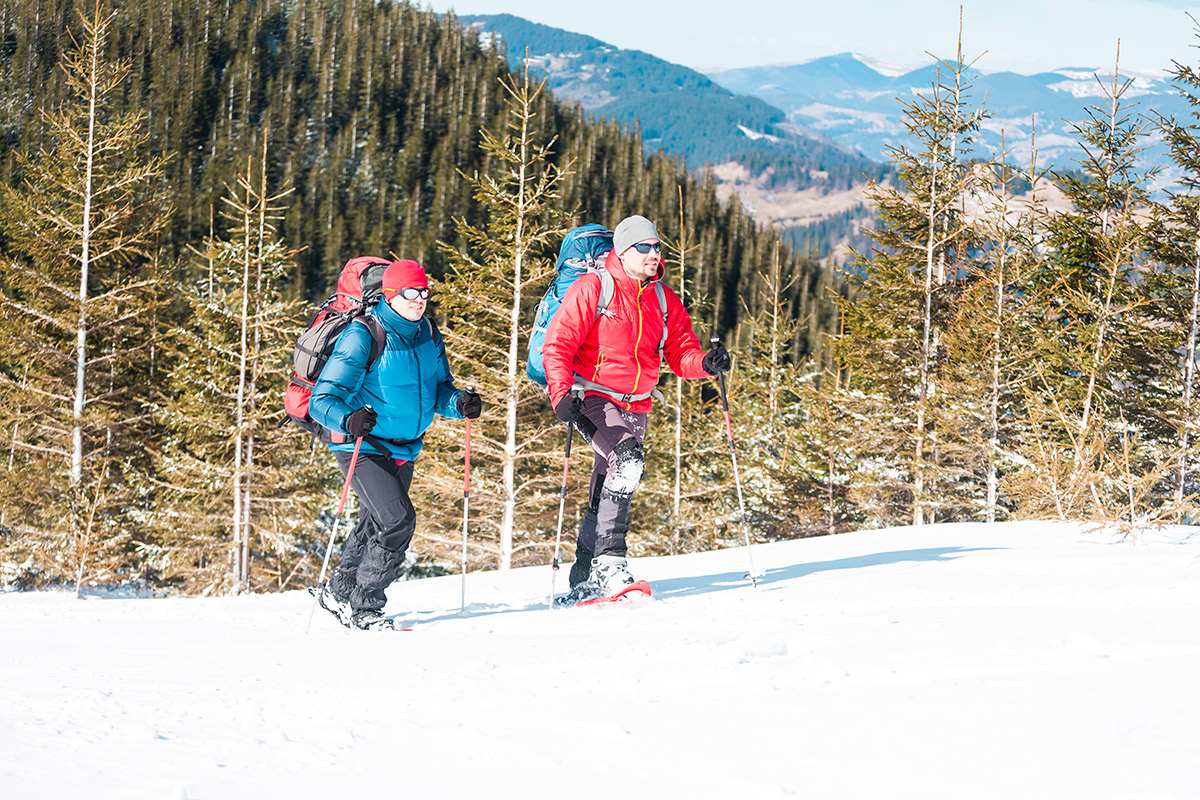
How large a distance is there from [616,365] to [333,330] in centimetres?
149

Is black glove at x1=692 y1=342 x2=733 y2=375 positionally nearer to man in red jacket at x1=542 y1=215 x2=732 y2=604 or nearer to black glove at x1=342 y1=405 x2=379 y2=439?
man in red jacket at x1=542 y1=215 x2=732 y2=604

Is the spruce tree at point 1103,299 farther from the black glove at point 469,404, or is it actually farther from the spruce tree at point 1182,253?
the black glove at point 469,404

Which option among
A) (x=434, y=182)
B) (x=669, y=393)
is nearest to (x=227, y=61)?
(x=434, y=182)

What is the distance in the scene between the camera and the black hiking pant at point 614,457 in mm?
Result: 4852

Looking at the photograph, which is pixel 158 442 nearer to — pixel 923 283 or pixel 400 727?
pixel 923 283

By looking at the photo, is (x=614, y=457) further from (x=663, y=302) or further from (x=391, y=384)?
(x=391, y=384)

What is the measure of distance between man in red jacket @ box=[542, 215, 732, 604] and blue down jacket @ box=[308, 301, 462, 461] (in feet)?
2.17

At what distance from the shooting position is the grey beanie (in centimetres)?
475

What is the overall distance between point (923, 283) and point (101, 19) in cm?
1974

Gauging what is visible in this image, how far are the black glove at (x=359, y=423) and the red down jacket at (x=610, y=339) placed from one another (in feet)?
3.02

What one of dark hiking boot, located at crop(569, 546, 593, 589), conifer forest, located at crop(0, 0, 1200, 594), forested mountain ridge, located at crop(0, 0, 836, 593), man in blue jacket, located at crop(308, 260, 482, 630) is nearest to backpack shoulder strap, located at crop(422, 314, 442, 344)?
man in blue jacket, located at crop(308, 260, 482, 630)

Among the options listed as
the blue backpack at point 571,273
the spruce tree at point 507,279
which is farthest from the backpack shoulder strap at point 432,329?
the spruce tree at point 507,279

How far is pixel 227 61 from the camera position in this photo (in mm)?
102062

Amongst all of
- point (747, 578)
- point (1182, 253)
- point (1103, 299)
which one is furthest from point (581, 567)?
point (1182, 253)
